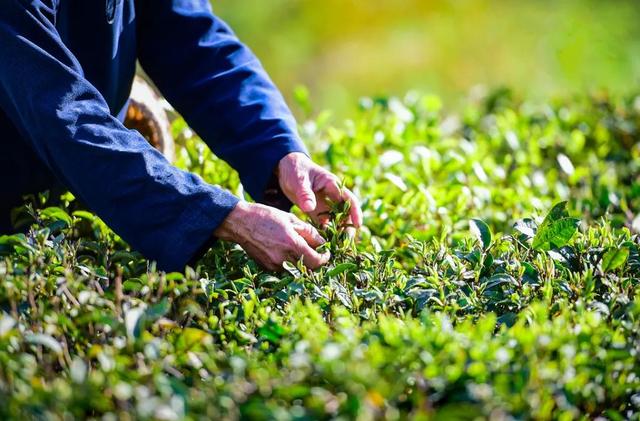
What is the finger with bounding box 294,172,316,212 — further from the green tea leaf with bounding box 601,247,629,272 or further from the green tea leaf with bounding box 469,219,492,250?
the green tea leaf with bounding box 601,247,629,272

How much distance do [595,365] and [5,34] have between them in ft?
5.10

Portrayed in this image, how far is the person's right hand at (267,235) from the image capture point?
2.11 meters

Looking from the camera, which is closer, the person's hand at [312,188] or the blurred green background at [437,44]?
the person's hand at [312,188]

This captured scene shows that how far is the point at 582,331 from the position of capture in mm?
1688

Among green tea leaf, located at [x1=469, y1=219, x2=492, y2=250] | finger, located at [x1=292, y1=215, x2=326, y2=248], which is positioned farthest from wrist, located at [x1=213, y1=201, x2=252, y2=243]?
green tea leaf, located at [x1=469, y1=219, x2=492, y2=250]

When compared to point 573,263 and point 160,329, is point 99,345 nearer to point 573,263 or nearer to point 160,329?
point 160,329

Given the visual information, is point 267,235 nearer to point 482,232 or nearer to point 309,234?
point 309,234

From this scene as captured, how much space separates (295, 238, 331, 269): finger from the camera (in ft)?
6.99

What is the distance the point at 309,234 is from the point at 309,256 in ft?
0.29

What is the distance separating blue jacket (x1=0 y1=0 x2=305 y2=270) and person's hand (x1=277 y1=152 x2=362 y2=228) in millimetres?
54

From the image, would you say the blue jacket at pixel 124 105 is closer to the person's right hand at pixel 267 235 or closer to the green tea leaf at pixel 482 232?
the person's right hand at pixel 267 235

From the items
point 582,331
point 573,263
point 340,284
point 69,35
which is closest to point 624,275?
point 573,263

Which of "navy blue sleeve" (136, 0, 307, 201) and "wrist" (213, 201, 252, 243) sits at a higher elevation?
"navy blue sleeve" (136, 0, 307, 201)

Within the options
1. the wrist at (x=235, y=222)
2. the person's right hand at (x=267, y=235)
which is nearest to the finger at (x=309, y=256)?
the person's right hand at (x=267, y=235)
